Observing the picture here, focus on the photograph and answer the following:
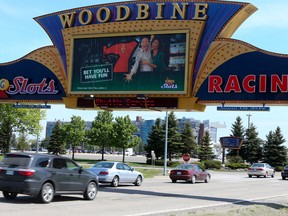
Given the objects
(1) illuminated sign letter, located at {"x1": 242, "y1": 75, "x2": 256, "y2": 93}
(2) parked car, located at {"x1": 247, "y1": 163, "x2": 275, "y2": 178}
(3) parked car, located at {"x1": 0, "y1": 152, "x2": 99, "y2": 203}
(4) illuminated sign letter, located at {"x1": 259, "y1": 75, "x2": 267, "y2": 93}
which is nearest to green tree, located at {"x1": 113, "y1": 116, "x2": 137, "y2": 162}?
(2) parked car, located at {"x1": 247, "y1": 163, "x2": 275, "y2": 178}

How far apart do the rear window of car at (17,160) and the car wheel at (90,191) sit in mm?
2780

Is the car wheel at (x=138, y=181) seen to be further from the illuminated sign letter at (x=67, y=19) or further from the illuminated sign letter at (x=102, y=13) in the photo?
the illuminated sign letter at (x=67, y=19)

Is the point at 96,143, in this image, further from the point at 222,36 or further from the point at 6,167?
the point at 6,167

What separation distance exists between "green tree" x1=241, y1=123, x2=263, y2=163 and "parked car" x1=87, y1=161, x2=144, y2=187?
66.8m

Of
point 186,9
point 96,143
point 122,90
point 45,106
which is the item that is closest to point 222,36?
point 186,9

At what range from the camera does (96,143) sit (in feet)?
254

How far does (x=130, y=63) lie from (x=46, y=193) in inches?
448

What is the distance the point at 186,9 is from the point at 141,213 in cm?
1296

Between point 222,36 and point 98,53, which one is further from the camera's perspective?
point 98,53

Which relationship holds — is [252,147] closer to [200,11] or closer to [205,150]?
[205,150]

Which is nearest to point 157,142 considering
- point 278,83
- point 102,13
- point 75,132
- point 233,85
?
point 75,132

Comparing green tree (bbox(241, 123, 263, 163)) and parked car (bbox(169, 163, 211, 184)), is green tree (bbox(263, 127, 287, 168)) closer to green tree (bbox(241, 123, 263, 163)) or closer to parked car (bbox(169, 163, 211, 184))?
green tree (bbox(241, 123, 263, 163))

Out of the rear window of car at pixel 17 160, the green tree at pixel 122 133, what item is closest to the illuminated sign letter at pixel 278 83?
the rear window of car at pixel 17 160

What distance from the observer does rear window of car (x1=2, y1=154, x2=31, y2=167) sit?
14.9 meters
